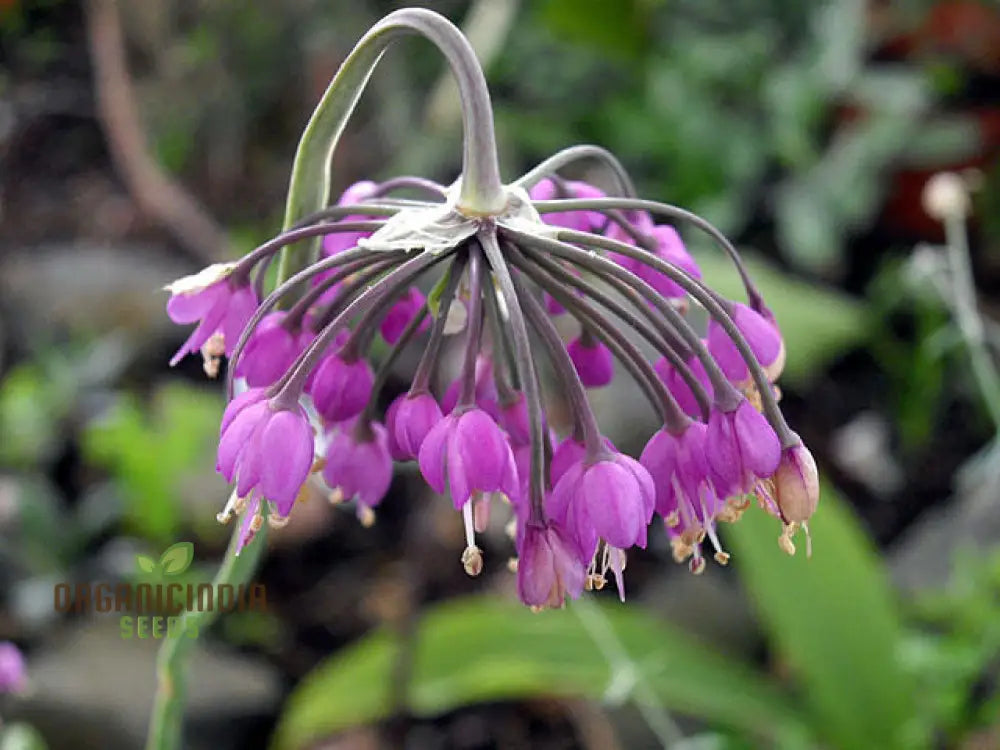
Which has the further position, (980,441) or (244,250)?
(244,250)

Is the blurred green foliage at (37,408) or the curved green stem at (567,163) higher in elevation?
the blurred green foliage at (37,408)

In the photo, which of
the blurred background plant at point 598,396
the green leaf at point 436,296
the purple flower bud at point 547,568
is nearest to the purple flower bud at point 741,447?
the purple flower bud at point 547,568

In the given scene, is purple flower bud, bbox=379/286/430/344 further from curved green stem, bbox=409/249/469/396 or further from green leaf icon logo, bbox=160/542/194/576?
green leaf icon logo, bbox=160/542/194/576

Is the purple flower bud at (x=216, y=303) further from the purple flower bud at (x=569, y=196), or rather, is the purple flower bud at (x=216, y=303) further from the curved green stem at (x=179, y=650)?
the purple flower bud at (x=569, y=196)

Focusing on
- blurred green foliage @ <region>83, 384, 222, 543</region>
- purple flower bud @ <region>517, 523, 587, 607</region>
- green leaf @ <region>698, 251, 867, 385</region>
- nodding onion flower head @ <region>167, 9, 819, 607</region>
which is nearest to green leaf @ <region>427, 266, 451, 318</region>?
nodding onion flower head @ <region>167, 9, 819, 607</region>

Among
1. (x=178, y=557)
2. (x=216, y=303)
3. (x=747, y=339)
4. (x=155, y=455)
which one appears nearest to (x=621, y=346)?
(x=747, y=339)

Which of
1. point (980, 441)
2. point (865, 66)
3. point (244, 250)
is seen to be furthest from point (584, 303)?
point (865, 66)

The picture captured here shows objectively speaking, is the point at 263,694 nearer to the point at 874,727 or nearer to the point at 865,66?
the point at 874,727
